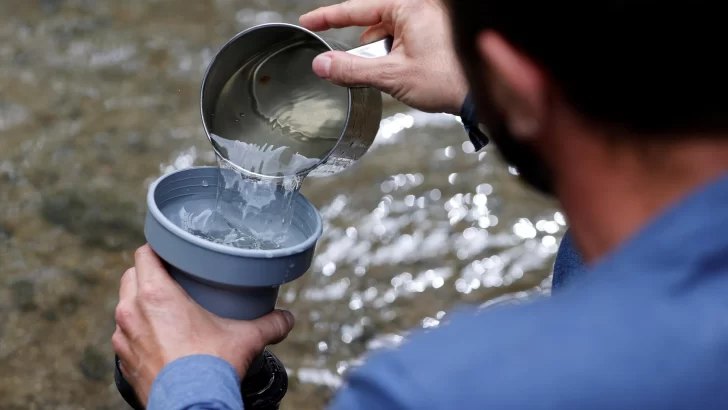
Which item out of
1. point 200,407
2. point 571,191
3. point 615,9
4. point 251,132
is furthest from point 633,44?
point 251,132

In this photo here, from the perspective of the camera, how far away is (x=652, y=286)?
68 centimetres

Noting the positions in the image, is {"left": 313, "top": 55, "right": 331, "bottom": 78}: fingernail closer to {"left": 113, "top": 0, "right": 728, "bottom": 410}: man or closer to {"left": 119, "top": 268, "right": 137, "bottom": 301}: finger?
{"left": 119, "top": 268, "right": 137, "bottom": 301}: finger

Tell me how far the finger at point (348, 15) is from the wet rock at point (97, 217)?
4.24ft

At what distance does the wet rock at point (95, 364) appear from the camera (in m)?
2.44

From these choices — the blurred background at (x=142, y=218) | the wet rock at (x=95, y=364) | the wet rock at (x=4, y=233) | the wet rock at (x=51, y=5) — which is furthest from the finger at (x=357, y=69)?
the wet rock at (x=51, y=5)

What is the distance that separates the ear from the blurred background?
1712 millimetres

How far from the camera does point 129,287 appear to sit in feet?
4.53

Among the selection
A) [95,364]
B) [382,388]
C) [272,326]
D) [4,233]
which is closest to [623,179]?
[382,388]

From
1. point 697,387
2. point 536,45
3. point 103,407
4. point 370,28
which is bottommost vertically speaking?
point 103,407

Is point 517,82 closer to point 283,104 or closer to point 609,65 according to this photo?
point 609,65

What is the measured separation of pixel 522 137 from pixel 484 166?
100 inches

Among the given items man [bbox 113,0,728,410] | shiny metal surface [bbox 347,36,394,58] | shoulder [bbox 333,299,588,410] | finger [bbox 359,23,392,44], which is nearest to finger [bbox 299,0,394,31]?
finger [bbox 359,23,392,44]

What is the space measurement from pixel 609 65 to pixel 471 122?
0.89 metres

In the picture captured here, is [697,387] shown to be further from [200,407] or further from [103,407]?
[103,407]
